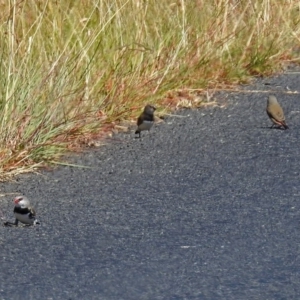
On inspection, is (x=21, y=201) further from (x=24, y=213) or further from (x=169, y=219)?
(x=169, y=219)

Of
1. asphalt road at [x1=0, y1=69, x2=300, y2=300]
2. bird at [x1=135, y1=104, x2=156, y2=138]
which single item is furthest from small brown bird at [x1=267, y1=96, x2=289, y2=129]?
bird at [x1=135, y1=104, x2=156, y2=138]

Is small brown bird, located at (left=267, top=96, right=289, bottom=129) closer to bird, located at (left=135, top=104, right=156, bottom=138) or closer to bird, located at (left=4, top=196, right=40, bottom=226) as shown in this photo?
bird, located at (left=135, top=104, right=156, bottom=138)

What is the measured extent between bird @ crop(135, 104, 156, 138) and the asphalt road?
107 mm

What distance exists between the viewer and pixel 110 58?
8.76 meters

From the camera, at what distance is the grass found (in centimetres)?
749

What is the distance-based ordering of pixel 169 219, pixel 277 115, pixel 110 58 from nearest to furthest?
pixel 169 219, pixel 277 115, pixel 110 58

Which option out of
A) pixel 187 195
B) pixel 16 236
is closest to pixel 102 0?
pixel 187 195

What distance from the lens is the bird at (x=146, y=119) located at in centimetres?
790

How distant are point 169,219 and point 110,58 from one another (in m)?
2.79

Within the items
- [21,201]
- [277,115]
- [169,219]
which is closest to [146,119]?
[277,115]

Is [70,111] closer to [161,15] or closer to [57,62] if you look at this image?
[57,62]

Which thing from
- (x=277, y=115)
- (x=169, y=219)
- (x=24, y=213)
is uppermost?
(x=24, y=213)

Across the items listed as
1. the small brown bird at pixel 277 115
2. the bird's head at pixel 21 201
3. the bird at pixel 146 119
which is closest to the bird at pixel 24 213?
the bird's head at pixel 21 201

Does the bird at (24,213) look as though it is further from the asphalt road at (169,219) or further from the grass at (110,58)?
the grass at (110,58)
